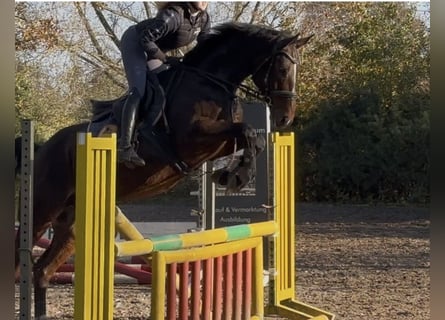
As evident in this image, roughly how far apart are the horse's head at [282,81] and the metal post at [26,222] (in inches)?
72.9

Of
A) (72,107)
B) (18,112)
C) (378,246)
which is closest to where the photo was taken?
(378,246)

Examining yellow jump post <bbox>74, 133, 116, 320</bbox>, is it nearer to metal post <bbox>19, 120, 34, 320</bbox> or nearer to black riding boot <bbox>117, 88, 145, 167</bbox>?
metal post <bbox>19, 120, 34, 320</bbox>

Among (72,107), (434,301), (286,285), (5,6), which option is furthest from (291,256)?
(72,107)

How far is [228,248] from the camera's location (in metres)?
3.96

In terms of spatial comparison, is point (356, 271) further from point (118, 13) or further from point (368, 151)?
point (118, 13)

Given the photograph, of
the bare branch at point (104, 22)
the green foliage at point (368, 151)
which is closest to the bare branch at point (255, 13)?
the green foliage at point (368, 151)

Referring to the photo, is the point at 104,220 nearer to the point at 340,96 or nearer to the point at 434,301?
the point at 434,301

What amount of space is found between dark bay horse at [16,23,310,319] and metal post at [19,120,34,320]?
1.44m

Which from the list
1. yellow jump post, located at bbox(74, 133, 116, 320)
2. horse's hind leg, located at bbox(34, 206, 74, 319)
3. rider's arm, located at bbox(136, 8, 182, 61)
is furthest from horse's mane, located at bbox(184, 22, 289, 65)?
yellow jump post, located at bbox(74, 133, 116, 320)

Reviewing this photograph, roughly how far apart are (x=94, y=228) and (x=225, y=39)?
100 inches

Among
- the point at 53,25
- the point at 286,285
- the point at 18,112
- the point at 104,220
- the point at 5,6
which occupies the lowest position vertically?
the point at 286,285

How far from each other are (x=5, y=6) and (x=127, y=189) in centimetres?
282

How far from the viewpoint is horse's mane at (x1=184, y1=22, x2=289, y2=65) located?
17.6 ft

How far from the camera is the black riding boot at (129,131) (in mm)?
4980
